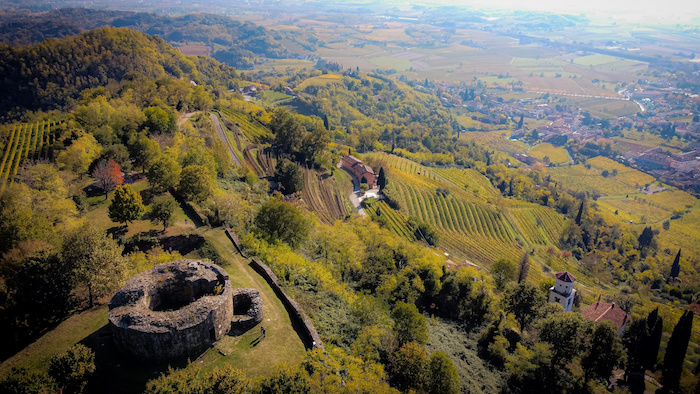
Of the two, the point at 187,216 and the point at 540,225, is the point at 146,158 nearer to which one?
the point at 187,216

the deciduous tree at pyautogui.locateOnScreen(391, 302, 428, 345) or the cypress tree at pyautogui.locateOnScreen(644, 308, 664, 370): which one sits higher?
the deciduous tree at pyautogui.locateOnScreen(391, 302, 428, 345)

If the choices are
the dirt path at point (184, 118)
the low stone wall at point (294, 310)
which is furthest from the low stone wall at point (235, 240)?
the dirt path at point (184, 118)

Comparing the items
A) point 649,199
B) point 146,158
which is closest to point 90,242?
point 146,158

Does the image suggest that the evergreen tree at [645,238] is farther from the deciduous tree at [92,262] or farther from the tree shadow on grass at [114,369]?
the deciduous tree at [92,262]

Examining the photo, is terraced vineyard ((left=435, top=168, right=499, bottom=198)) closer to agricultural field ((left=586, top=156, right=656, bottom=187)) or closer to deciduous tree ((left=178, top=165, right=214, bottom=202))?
agricultural field ((left=586, top=156, right=656, bottom=187))

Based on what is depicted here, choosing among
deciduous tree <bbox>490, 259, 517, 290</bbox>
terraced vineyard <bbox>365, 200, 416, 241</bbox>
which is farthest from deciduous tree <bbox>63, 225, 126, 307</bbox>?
terraced vineyard <bbox>365, 200, 416, 241</bbox>
